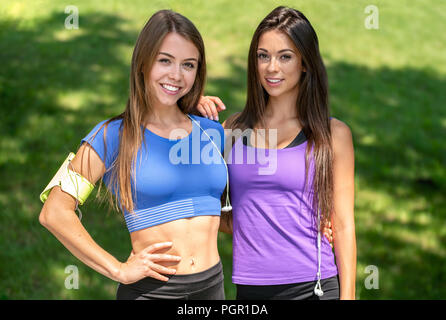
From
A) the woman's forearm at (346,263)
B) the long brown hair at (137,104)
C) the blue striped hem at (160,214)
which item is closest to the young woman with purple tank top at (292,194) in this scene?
the woman's forearm at (346,263)

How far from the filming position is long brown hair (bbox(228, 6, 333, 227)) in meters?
3.06

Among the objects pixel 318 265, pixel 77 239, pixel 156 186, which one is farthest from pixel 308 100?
pixel 77 239

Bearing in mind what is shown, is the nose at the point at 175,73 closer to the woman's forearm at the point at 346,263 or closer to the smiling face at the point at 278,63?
the smiling face at the point at 278,63

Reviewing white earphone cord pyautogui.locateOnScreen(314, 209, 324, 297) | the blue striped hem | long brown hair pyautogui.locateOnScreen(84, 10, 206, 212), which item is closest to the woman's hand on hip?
the blue striped hem

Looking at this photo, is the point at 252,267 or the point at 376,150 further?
the point at 376,150

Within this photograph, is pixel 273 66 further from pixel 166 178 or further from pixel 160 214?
pixel 160 214

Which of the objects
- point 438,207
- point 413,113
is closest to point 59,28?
point 413,113

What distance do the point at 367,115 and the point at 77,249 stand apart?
19.6ft

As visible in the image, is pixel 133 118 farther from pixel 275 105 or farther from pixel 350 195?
pixel 350 195

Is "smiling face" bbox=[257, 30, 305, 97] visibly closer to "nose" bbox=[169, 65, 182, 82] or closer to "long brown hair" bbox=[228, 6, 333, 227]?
"long brown hair" bbox=[228, 6, 333, 227]

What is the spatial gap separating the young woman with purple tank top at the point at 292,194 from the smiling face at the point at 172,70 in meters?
0.46

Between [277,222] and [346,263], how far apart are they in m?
0.43

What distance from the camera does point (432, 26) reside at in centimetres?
1045
